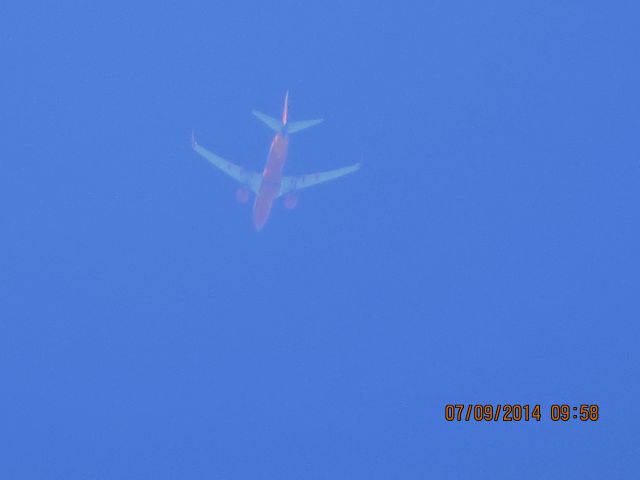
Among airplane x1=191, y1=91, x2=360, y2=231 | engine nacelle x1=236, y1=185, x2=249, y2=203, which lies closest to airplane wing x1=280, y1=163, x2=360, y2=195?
airplane x1=191, y1=91, x2=360, y2=231

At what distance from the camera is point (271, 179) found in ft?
65.7

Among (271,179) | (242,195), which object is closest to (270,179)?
(271,179)

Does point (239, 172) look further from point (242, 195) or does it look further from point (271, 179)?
point (271, 179)

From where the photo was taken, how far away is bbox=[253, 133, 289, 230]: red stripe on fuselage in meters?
19.6

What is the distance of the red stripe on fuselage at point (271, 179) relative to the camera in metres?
19.6

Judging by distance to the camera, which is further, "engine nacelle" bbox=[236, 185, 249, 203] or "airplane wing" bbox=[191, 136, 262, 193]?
"airplane wing" bbox=[191, 136, 262, 193]

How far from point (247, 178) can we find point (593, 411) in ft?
32.1

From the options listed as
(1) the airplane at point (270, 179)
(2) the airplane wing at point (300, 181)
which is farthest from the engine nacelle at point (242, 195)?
(2) the airplane wing at point (300, 181)

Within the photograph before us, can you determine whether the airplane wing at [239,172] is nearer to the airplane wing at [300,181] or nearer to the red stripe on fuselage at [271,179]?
the red stripe on fuselage at [271,179]

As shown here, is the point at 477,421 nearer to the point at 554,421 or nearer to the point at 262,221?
the point at 554,421

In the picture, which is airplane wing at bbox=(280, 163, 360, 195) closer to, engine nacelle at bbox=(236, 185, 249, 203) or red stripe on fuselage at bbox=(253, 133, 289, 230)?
red stripe on fuselage at bbox=(253, 133, 289, 230)

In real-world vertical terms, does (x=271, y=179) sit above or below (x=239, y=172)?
below

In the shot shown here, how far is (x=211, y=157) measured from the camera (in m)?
20.5

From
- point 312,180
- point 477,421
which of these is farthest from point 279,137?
point 477,421
